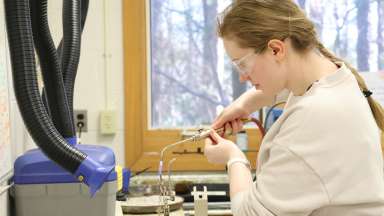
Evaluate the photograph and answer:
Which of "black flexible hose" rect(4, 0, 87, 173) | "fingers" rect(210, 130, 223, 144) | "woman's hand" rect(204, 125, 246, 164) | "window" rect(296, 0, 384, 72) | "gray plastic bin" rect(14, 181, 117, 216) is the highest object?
"window" rect(296, 0, 384, 72)

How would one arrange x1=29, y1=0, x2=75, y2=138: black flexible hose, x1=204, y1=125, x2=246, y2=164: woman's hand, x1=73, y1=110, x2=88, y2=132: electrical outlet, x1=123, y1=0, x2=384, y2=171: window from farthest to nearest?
x1=123, y1=0, x2=384, y2=171: window < x1=73, y1=110, x2=88, y2=132: electrical outlet < x1=204, y1=125, x2=246, y2=164: woman's hand < x1=29, y1=0, x2=75, y2=138: black flexible hose

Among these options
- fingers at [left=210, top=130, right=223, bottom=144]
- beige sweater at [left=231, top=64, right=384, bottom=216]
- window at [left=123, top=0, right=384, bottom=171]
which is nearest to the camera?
beige sweater at [left=231, top=64, right=384, bottom=216]

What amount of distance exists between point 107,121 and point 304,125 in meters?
1.55

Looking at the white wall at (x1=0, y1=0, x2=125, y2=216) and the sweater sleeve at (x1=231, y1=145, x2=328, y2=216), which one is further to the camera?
the white wall at (x1=0, y1=0, x2=125, y2=216)

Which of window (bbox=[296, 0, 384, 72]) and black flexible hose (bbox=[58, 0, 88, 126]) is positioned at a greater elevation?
window (bbox=[296, 0, 384, 72])

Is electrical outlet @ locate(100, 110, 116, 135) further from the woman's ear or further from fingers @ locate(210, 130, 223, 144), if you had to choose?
the woman's ear

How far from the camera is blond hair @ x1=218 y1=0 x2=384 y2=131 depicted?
122 centimetres

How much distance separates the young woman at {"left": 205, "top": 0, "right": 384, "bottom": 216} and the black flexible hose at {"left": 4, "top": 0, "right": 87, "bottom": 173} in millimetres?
462

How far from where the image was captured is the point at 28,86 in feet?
3.98

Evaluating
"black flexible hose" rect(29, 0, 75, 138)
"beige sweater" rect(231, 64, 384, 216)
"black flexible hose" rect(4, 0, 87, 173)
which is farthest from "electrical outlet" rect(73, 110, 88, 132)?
"beige sweater" rect(231, 64, 384, 216)

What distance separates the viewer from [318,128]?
1.14 m

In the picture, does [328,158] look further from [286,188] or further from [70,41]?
[70,41]

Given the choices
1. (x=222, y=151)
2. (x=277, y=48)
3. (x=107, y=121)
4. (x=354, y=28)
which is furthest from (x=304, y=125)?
(x=354, y=28)

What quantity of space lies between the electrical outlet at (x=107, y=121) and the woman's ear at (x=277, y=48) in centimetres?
145
